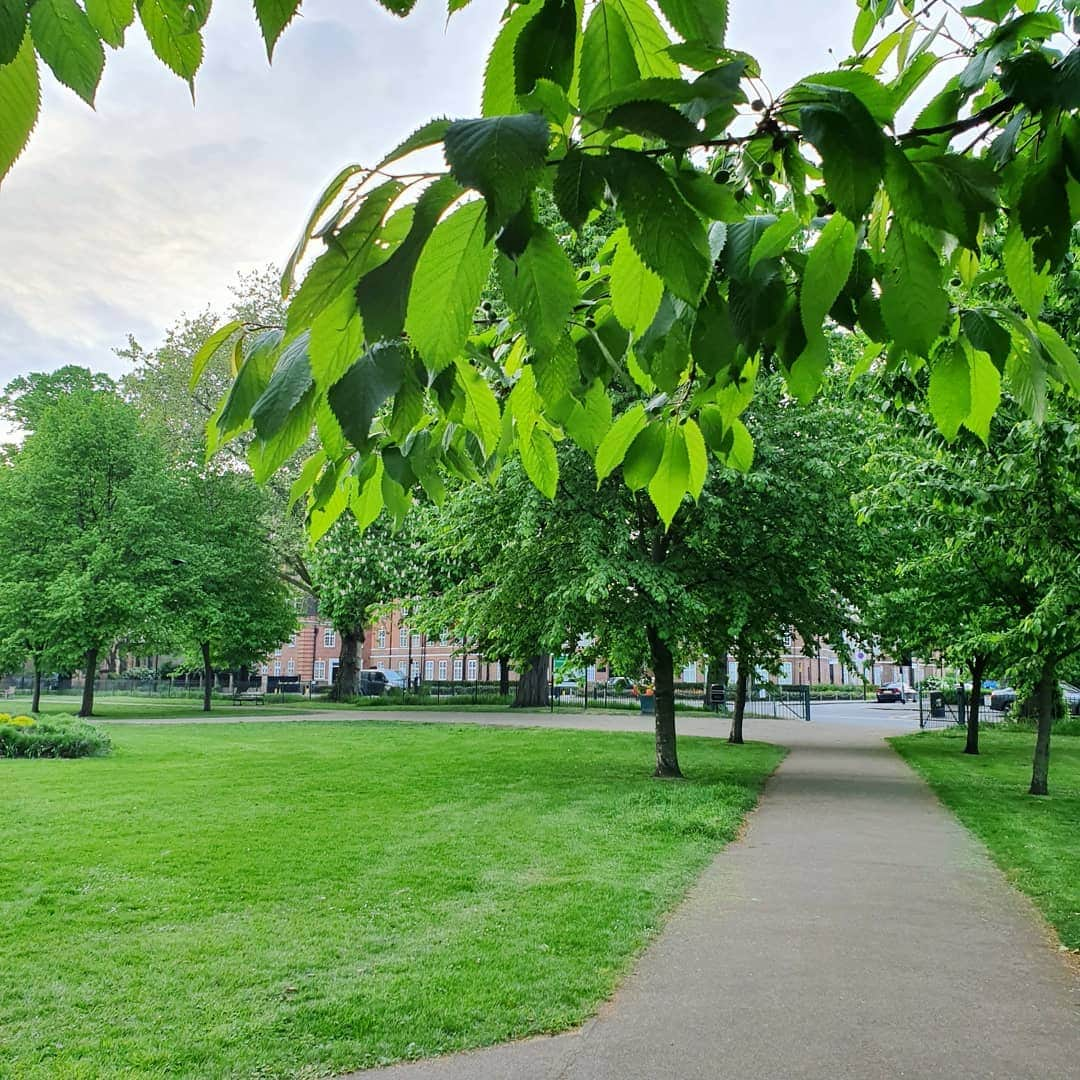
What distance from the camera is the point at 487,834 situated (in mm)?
10344

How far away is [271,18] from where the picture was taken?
927 millimetres

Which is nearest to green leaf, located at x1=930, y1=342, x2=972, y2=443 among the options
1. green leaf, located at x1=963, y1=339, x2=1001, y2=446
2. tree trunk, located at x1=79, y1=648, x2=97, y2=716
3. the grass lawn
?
green leaf, located at x1=963, y1=339, x2=1001, y2=446

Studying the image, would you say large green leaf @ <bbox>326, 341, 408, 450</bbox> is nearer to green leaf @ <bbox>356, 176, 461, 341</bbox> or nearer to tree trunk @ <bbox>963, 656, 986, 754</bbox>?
green leaf @ <bbox>356, 176, 461, 341</bbox>

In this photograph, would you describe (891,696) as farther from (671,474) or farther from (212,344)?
(212,344)

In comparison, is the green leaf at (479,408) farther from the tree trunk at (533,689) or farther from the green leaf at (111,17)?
the tree trunk at (533,689)

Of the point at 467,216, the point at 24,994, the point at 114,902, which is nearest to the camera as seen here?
the point at 467,216

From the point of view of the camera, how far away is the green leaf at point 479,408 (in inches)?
75.8

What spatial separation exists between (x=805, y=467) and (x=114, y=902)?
11680 mm

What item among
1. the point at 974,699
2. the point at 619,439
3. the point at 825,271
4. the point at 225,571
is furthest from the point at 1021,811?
the point at 225,571

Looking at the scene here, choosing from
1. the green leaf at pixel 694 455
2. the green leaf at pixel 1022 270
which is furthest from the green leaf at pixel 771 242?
the green leaf at pixel 694 455

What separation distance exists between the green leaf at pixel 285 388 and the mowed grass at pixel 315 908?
4045 mm

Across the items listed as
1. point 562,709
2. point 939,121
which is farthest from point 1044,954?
point 562,709

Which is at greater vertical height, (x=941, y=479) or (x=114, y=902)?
A: (x=941, y=479)

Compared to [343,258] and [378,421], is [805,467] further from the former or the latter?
[343,258]
